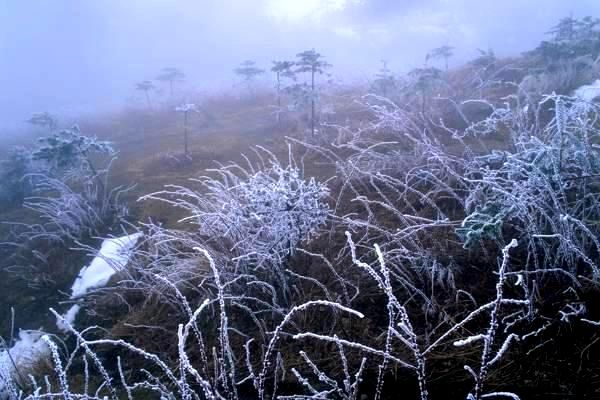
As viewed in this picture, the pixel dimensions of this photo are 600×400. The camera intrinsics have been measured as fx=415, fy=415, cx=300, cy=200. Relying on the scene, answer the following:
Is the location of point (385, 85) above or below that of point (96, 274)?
above

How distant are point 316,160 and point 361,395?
143 inches

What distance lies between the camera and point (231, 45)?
2761 cm

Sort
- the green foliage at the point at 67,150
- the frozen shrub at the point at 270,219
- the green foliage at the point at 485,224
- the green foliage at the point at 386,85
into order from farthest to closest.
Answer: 1. the green foliage at the point at 386,85
2. the green foliage at the point at 67,150
3. the frozen shrub at the point at 270,219
4. the green foliage at the point at 485,224

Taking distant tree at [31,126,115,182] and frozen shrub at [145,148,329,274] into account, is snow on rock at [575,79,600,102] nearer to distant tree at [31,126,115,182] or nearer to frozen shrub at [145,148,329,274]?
frozen shrub at [145,148,329,274]

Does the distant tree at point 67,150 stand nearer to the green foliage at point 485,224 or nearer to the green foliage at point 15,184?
the green foliage at point 15,184

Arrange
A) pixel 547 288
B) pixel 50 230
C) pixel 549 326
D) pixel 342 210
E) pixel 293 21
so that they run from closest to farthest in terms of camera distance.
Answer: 1. pixel 549 326
2. pixel 547 288
3. pixel 342 210
4. pixel 50 230
5. pixel 293 21

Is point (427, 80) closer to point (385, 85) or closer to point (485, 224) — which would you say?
point (385, 85)

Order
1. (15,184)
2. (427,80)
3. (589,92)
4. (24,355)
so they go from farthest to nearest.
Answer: (15,184)
(427,80)
(589,92)
(24,355)

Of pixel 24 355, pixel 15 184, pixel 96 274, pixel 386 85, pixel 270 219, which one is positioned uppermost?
pixel 386 85

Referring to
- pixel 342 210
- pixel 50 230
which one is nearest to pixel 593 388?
pixel 342 210

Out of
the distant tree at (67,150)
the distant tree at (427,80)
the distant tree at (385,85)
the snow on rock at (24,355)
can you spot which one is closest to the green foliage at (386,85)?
the distant tree at (385,85)

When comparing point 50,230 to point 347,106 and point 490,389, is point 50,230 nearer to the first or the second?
point 490,389

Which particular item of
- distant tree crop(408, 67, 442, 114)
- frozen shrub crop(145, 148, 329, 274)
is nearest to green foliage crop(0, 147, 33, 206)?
frozen shrub crop(145, 148, 329, 274)

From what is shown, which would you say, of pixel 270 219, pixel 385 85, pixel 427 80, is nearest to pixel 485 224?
pixel 270 219
